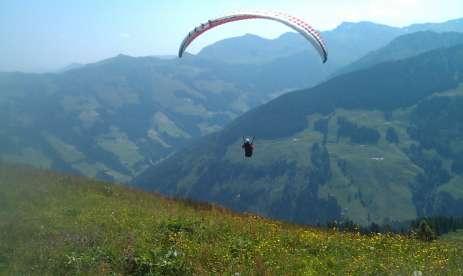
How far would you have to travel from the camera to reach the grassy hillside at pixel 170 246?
12.5 m

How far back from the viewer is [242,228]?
56.8ft

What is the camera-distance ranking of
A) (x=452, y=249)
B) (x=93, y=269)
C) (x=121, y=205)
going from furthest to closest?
(x=121, y=205), (x=452, y=249), (x=93, y=269)

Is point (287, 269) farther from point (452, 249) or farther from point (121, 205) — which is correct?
point (121, 205)

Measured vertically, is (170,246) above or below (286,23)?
below

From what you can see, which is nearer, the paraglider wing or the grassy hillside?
the grassy hillside

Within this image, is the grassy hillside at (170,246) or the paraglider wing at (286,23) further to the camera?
the paraglider wing at (286,23)

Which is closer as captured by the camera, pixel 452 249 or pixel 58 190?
pixel 452 249

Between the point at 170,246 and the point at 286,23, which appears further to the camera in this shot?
the point at 286,23

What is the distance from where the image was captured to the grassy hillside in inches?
492

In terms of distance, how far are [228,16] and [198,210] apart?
29.0 feet

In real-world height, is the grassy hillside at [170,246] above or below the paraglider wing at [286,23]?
below

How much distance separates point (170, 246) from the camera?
14.6 meters

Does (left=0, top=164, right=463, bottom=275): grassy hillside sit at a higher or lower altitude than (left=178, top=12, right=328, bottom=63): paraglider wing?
lower

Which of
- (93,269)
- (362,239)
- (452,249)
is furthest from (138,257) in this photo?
(452,249)
